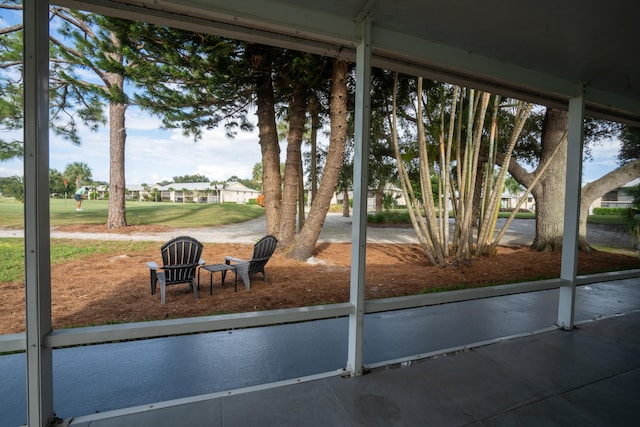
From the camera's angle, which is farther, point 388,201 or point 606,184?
point 388,201

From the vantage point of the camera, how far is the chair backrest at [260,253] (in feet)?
17.3

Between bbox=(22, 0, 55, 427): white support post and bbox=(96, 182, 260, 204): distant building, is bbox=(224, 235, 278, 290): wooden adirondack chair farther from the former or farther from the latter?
bbox=(96, 182, 260, 204): distant building

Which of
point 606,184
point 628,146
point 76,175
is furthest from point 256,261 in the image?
point 76,175

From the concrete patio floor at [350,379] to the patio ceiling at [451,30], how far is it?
90.4 inches

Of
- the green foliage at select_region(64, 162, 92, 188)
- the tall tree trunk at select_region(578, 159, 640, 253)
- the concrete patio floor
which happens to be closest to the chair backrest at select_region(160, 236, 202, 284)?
the concrete patio floor

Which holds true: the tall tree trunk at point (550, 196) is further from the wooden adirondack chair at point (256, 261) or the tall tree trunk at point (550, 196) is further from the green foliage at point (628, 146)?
the wooden adirondack chair at point (256, 261)

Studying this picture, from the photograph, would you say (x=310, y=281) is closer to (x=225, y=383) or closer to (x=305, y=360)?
(x=305, y=360)

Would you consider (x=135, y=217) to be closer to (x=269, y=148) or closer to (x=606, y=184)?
(x=269, y=148)

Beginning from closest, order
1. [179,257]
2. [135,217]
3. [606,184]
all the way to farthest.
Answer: [179,257], [606,184], [135,217]

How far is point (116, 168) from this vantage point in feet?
41.0

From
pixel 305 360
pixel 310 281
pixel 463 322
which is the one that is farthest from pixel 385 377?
pixel 310 281

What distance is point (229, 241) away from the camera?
1028cm

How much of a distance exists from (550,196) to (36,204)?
35.2 ft

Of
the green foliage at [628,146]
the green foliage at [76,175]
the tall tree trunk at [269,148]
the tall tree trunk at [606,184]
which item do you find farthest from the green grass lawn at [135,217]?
the green foliage at [628,146]
